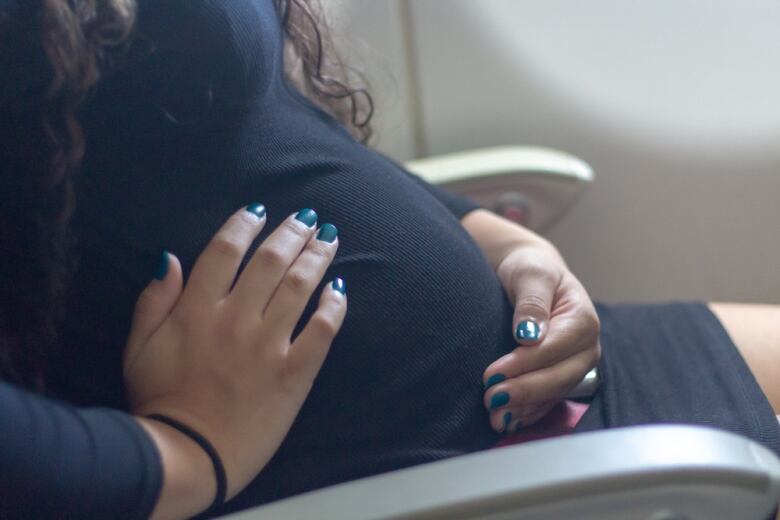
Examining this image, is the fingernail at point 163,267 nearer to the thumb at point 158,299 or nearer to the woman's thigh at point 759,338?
the thumb at point 158,299

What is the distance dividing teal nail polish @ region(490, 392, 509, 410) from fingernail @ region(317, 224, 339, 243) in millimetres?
178

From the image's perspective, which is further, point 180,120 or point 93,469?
point 180,120

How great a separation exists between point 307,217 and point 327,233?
0.06ft

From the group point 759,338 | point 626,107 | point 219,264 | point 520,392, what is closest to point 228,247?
point 219,264

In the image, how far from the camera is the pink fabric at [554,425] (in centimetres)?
73

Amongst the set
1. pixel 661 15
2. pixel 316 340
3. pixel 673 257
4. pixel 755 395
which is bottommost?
pixel 673 257

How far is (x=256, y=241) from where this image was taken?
672 mm

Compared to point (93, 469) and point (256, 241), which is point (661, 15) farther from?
point (93, 469)

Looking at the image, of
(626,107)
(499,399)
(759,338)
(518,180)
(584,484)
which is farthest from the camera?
(626,107)

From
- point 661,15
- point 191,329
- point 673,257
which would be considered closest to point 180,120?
point 191,329

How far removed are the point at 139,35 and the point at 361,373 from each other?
0.99ft

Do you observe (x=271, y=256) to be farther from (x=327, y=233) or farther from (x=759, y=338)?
(x=759, y=338)

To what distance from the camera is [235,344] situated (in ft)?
2.02

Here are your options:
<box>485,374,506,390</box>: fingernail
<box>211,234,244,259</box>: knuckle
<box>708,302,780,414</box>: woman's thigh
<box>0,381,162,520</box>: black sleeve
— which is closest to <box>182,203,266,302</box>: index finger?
<box>211,234,244,259</box>: knuckle
